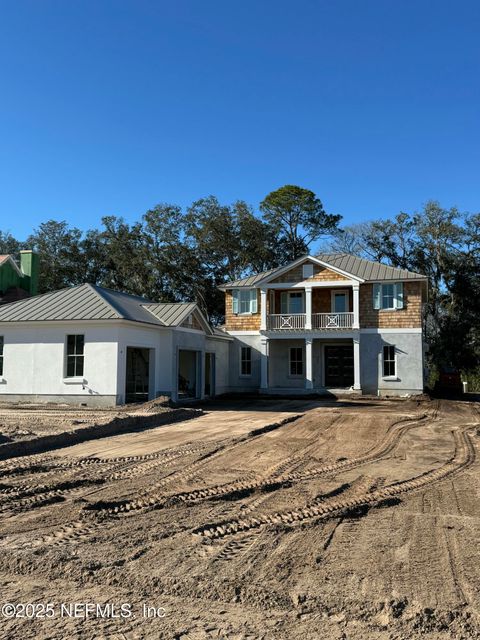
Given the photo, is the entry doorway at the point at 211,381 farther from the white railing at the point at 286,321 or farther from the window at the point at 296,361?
the window at the point at 296,361

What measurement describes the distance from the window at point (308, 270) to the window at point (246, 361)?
5203mm

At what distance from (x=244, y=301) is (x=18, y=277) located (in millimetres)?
14130

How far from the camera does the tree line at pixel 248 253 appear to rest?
42.3 meters

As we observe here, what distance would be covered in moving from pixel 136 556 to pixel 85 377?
15.7 m

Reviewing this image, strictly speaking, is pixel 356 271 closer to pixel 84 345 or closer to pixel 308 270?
pixel 308 270

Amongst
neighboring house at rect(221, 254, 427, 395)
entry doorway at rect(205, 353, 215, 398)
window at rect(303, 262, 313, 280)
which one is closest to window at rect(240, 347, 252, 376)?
neighboring house at rect(221, 254, 427, 395)

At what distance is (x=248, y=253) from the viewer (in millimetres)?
42875

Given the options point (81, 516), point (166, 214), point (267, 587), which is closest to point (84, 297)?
point (81, 516)

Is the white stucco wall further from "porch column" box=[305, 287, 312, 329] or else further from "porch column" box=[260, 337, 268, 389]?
"porch column" box=[305, 287, 312, 329]

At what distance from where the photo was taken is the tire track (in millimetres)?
5332

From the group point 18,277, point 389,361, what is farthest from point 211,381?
point 18,277

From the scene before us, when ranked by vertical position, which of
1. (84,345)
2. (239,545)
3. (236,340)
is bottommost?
(239,545)

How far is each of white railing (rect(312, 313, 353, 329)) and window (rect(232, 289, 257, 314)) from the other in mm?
3673

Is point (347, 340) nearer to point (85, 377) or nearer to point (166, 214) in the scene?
point (85, 377)
